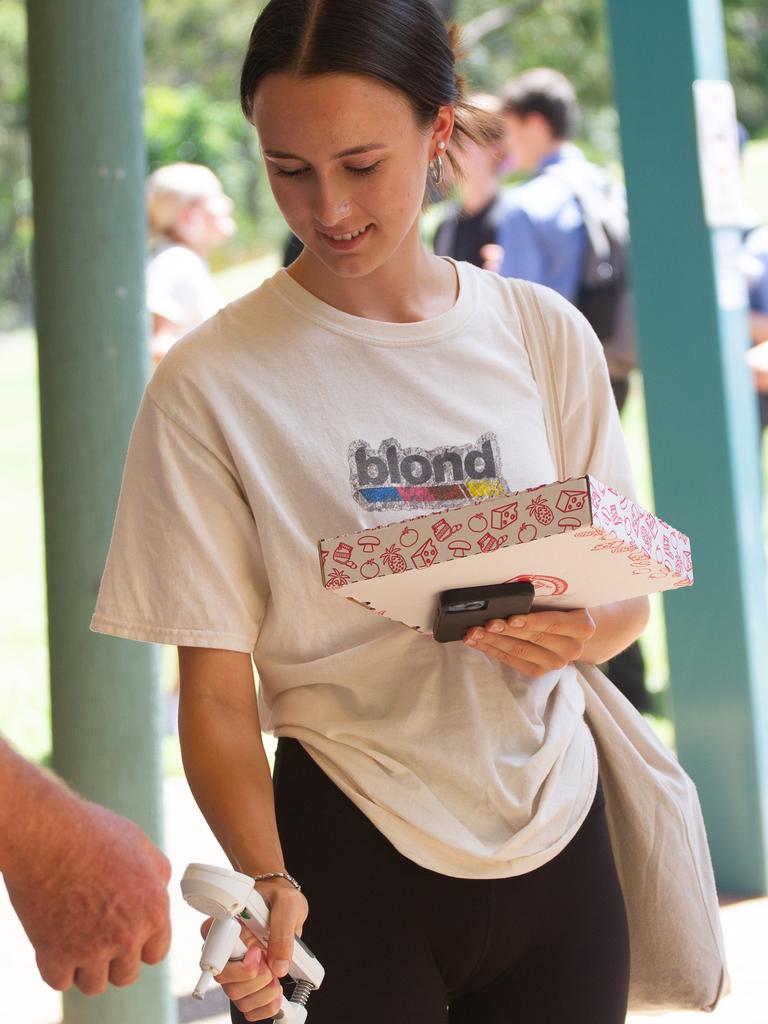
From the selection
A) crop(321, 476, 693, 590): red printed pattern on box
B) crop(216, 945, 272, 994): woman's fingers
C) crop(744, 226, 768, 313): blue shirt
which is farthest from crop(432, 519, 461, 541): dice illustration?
crop(744, 226, 768, 313): blue shirt

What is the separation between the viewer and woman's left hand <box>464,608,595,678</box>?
1863 millimetres

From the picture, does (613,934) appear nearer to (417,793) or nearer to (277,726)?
(417,793)

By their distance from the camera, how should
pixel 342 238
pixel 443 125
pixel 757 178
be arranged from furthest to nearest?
pixel 757 178 → pixel 443 125 → pixel 342 238

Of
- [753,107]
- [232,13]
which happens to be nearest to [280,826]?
[753,107]

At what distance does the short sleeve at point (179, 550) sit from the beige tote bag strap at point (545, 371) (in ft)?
1.48

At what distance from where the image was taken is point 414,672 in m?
1.91

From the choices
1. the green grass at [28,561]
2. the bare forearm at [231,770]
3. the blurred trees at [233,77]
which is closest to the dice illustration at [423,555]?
the bare forearm at [231,770]

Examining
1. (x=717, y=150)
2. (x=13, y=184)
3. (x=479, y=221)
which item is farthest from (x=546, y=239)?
(x=13, y=184)

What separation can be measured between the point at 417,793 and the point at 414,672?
0.50 feet

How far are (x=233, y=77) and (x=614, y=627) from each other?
90.5ft

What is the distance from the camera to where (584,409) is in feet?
6.83

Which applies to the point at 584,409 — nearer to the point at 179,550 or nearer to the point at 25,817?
the point at 179,550

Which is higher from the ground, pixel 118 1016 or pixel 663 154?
pixel 663 154

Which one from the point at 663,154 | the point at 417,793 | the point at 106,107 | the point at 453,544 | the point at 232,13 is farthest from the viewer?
the point at 232,13
